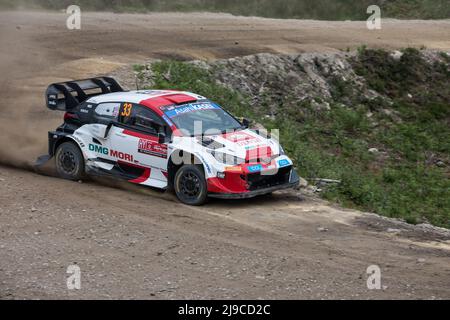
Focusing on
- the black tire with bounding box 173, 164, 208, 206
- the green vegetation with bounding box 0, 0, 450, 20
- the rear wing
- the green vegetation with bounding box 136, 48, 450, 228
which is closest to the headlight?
the black tire with bounding box 173, 164, 208, 206

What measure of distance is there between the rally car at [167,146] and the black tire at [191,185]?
0.01 meters

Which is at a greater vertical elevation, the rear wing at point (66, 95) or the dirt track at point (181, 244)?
the rear wing at point (66, 95)

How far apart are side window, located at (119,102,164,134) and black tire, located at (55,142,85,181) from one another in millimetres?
1101

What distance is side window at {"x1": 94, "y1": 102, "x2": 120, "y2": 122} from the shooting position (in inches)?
561

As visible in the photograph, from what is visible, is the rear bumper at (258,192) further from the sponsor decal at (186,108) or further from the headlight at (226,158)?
the sponsor decal at (186,108)

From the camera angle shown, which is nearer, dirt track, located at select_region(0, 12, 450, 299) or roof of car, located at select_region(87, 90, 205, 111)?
dirt track, located at select_region(0, 12, 450, 299)

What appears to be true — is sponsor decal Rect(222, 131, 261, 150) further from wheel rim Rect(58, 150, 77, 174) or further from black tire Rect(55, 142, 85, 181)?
wheel rim Rect(58, 150, 77, 174)

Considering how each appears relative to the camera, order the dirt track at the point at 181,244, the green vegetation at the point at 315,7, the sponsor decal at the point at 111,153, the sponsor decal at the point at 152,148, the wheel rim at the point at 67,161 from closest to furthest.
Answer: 1. the dirt track at the point at 181,244
2. the sponsor decal at the point at 152,148
3. the sponsor decal at the point at 111,153
4. the wheel rim at the point at 67,161
5. the green vegetation at the point at 315,7

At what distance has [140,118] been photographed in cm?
1391

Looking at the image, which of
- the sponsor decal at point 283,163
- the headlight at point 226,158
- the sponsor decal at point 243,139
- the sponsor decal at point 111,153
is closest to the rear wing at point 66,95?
the sponsor decal at point 111,153

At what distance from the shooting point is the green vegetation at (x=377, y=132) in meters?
16.2

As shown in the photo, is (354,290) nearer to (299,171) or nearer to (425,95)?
(299,171)

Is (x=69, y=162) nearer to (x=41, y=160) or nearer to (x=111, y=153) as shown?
(x=41, y=160)
